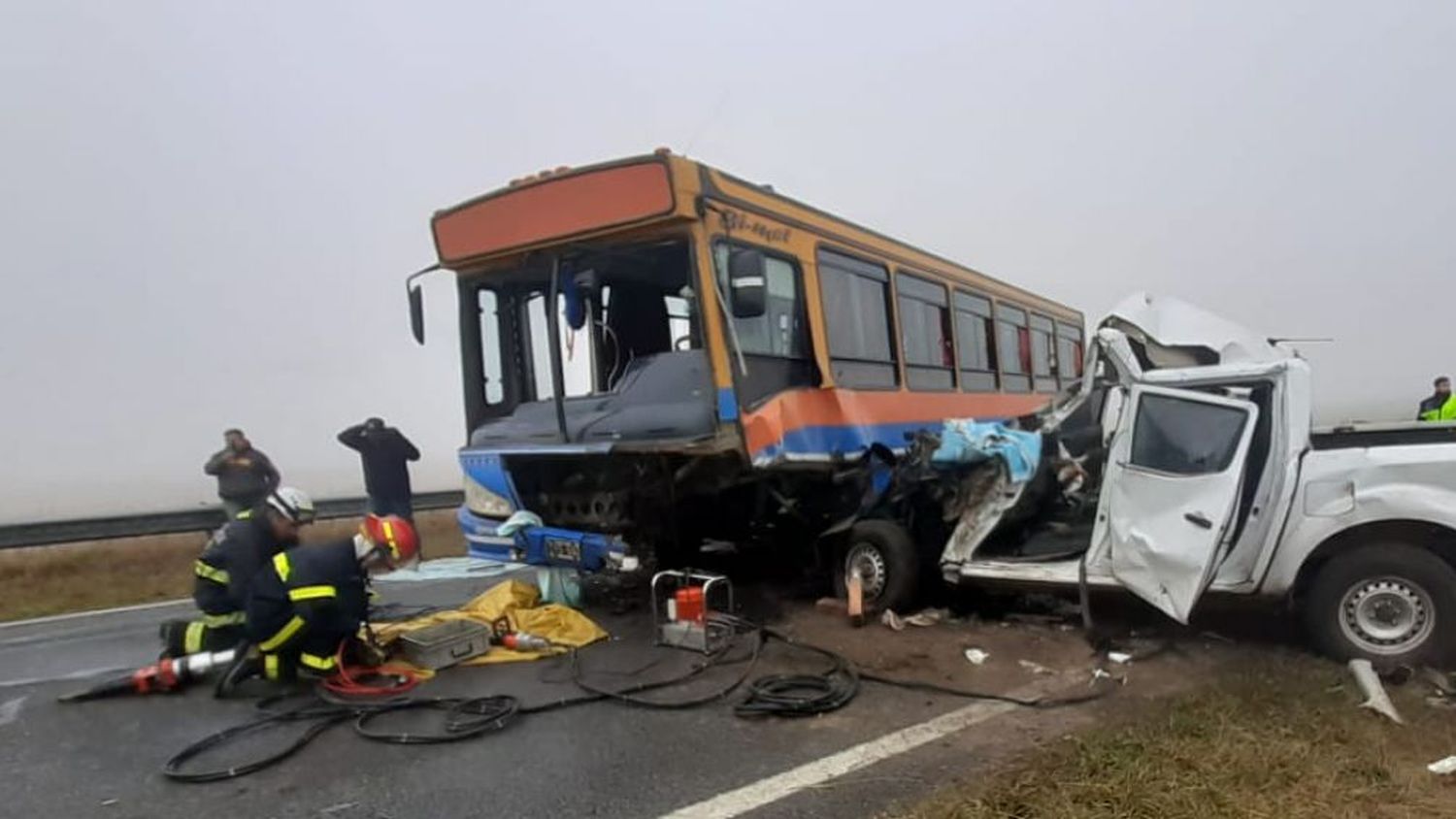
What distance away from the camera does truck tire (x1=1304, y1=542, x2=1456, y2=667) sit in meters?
4.42

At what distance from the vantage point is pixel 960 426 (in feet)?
20.3

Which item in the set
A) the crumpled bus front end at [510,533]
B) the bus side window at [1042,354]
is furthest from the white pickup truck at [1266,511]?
the bus side window at [1042,354]

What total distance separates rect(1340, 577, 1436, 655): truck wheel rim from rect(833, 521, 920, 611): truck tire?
2415mm

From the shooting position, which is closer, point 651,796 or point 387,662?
point 651,796

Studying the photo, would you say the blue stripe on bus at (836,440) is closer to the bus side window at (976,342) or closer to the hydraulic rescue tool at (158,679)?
the bus side window at (976,342)

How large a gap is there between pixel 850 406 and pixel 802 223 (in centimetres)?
148

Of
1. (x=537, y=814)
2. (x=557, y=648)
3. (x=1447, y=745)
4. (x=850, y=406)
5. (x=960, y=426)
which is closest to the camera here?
(x=537, y=814)

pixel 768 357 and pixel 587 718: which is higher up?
pixel 768 357

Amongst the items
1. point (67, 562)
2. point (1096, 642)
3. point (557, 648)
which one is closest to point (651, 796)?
point (557, 648)

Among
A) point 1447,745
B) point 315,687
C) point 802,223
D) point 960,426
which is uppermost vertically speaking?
point 802,223

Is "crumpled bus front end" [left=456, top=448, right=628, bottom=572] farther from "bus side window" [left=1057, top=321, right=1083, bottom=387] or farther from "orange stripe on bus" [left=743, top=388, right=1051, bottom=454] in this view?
"bus side window" [left=1057, top=321, right=1083, bottom=387]

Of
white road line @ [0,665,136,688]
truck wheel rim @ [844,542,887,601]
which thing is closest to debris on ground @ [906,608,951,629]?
truck wheel rim @ [844,542,887,601]

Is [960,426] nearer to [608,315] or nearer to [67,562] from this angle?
[608,315]

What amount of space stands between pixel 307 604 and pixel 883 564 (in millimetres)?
3574
